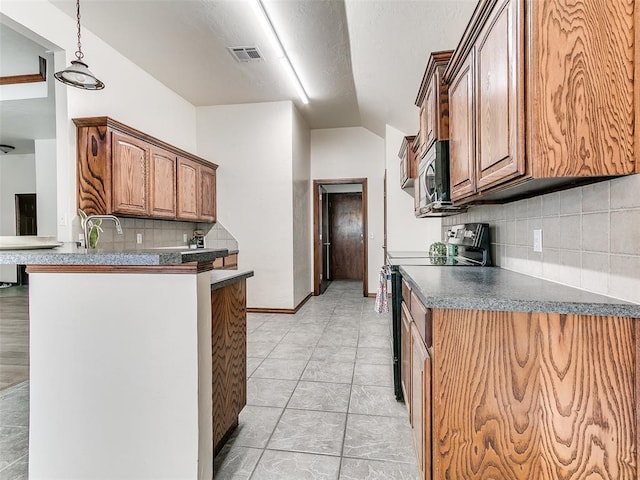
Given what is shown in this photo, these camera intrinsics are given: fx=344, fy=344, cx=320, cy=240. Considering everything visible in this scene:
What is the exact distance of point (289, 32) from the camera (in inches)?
129

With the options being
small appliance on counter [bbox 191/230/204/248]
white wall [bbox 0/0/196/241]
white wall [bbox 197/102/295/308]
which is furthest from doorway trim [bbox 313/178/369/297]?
white wall [bbox 0/0/196/241]

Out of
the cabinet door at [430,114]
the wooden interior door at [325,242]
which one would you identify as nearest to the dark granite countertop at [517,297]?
the cabinet door at [430,114]

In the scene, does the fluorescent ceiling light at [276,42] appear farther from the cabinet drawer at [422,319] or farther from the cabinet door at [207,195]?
the cabinet drawer at [422,319]

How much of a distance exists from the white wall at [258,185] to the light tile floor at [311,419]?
1.47m

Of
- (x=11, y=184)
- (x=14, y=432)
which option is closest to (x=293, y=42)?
(x=14, y=432)

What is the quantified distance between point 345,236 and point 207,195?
3.91 metres

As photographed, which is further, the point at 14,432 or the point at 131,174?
the point at 131,174

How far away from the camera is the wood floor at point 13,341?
2738 mm

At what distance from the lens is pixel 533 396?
45.6 inches

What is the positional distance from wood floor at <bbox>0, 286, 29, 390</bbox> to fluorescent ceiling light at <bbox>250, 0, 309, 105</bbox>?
137 inches

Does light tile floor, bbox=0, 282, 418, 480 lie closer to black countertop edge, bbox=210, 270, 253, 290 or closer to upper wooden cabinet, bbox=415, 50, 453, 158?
black countertop edge, bbox=210, 270, 253, 290

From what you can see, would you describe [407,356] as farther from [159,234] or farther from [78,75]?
[159,234]

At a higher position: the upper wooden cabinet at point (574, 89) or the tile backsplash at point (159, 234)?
the upper wooden cabinet at point (574, 89)

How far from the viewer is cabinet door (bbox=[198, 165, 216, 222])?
4.67 m
